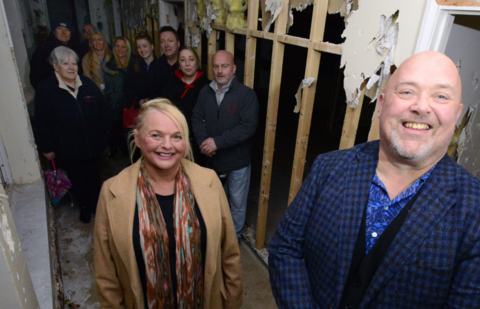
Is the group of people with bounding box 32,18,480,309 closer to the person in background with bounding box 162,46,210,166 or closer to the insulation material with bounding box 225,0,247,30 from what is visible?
the person in background with bounding box 162,46,210,166

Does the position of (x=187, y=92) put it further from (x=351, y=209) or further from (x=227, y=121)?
A: (x=351, y=209)

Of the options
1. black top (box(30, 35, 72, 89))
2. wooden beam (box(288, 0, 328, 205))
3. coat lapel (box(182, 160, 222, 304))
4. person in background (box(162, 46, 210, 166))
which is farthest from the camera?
black top (box(30, 35, 72, 89))

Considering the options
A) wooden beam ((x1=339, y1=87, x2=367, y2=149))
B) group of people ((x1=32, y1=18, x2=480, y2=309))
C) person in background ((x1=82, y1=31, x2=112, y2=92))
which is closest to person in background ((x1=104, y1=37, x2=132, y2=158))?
person in background ((x1=82, y1=31, x2=112, y2=92))

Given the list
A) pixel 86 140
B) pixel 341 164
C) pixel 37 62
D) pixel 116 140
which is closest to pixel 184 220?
pixel 341 164

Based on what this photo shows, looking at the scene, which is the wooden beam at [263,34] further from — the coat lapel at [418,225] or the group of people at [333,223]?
the coat lapel at [418,225]

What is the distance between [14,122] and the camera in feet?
8.97

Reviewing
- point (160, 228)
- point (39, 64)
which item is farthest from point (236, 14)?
point (39, 64)

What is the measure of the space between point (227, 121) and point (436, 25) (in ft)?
5.75

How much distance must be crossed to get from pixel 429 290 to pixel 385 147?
0.52 metres

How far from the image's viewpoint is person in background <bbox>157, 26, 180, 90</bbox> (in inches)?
144

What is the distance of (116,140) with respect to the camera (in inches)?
194

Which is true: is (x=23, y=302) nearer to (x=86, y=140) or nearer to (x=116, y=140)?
(x=86, y=140)

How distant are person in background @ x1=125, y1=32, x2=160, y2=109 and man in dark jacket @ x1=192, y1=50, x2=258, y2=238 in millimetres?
1233

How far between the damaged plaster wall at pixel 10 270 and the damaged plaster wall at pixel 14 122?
204 cm
